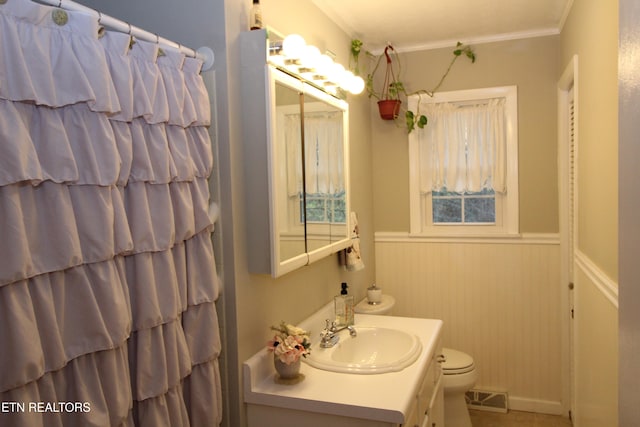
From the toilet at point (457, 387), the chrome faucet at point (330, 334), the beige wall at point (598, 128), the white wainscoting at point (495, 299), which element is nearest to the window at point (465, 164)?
the white wainscoting at point (495, 299)

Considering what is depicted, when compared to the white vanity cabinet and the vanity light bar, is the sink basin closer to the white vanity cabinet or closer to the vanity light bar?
the white vanity cabinet

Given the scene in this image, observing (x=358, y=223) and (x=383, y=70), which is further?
(x=383, y=70)

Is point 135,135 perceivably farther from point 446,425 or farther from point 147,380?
point 446,425

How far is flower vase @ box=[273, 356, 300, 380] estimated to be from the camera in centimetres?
176

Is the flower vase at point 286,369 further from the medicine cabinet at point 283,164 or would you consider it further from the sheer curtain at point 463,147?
the sheer curtain at point 463,147

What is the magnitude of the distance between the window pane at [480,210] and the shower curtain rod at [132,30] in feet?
6.97

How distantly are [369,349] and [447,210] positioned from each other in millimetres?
1344

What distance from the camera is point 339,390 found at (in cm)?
170

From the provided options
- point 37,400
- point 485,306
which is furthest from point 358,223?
point 37,400

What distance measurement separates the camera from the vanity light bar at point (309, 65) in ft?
5.80

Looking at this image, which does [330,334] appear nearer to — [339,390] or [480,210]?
[339,390]

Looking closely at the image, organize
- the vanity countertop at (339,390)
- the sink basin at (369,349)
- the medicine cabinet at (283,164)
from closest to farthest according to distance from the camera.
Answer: the vanity countertop at (339,390) → the medicine cabinet at (283,164) → the sink basin at (369,349)

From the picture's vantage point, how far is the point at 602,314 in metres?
1.89

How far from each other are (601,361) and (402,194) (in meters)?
1.68
